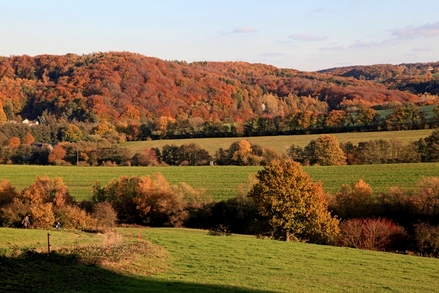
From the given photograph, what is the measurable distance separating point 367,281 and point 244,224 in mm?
27232

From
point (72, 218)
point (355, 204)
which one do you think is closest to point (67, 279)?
point (72, 218)

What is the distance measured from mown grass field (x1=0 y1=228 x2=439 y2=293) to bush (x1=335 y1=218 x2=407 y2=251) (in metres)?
5.96

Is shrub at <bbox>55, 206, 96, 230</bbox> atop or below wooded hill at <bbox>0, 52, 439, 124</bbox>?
below

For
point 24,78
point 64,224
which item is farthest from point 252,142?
point 24,78

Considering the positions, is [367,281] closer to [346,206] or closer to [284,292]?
[284,292]

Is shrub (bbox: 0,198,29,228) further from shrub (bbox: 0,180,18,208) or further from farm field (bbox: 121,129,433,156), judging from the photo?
farm field (bbox: 121,129,433,156)

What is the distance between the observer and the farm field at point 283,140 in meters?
77.1

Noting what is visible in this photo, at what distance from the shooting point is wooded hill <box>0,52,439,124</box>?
120750 millimetres

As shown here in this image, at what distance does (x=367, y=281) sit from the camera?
2003 centimetres

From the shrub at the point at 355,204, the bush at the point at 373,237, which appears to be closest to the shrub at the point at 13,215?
the bush at the point at 373,237

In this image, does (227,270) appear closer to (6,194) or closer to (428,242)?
(428,242)

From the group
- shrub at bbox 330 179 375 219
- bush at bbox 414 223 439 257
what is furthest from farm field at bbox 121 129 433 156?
bush at bbox 414 223 439 257

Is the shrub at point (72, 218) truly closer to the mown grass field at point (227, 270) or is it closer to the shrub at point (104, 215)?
the shrub at point (104, 215)

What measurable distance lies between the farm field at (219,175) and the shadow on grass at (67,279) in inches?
1534
